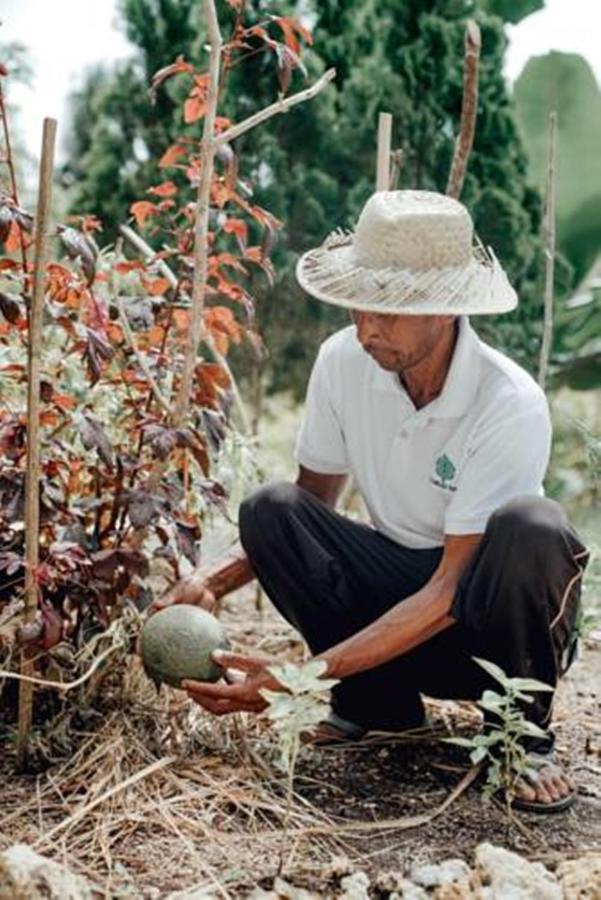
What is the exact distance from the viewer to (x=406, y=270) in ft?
10.4

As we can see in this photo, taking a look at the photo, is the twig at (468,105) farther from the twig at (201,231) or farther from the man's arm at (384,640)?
the man's arm at (384,640)

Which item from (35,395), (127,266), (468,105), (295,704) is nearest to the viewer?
(295,704)

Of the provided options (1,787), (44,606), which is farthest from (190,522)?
(1,787)

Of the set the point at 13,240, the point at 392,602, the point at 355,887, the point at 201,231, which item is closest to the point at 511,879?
the point at 355,887

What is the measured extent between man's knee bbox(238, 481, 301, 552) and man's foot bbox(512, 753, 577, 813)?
79 centimetres

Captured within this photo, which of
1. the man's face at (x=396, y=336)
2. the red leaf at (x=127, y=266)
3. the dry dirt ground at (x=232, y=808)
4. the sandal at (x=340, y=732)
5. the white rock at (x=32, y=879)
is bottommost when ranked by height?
the sandal at (x=340, y=732)

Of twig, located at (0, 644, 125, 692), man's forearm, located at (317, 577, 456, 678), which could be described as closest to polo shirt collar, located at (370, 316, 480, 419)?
man's forearm, located at (317, 577, 456, 678)

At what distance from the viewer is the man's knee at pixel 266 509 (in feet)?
11.5

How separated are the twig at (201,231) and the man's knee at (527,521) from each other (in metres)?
0.72

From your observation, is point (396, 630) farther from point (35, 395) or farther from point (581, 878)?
point (35, 395)

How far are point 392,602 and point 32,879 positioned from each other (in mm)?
1323

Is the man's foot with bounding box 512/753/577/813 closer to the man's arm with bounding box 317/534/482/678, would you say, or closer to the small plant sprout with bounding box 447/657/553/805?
the small plant sprout with bounding box 447/657/553/805

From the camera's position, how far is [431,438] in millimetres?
3424

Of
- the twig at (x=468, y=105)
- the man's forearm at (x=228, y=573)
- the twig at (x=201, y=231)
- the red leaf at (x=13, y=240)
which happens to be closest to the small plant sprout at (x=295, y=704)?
the twig at (x=201, y=231)
